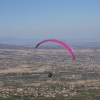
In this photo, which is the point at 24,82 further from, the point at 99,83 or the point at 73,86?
the point at 99,83

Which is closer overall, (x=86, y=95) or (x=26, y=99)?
(x=26, y=99)

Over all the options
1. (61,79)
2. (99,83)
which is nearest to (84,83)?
(99,83)

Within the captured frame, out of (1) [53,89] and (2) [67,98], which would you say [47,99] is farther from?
(1) [53,89]

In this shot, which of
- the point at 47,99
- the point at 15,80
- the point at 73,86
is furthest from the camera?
the point at 15,80

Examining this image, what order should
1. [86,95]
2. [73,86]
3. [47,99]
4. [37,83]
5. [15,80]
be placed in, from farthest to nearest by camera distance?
1. [15,80]
2. [37,83]
3. [73,86]
4. [86,95]
5. [47,99]

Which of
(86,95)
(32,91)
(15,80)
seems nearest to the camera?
(86,95)

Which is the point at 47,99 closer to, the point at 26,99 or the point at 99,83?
the point at 26,99

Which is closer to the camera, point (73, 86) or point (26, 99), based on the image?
point (26, 99)

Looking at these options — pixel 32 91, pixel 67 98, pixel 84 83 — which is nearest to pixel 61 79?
pixel 84 83

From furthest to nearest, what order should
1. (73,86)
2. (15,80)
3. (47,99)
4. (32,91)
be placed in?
1. (15,80)
2. (73,86)
3. (32,91)
4. (47,99)
